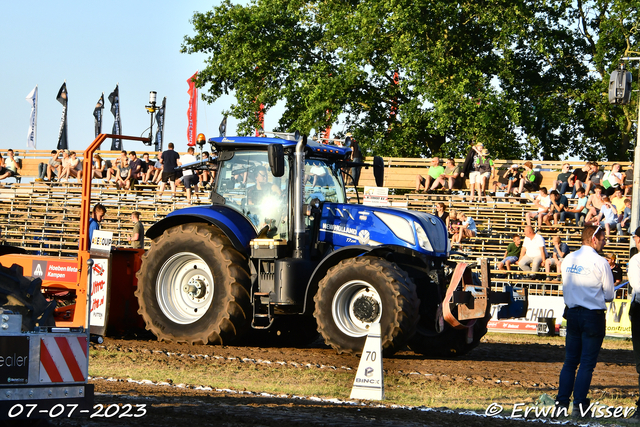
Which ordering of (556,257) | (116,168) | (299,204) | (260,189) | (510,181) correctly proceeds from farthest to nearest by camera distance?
1. (116,168)
2. (510,181)
3. (556,257)
4. (260,189)
5. (299,204)

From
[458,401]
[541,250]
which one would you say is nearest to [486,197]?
[541,250]

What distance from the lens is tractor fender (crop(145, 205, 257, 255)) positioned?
10.9m

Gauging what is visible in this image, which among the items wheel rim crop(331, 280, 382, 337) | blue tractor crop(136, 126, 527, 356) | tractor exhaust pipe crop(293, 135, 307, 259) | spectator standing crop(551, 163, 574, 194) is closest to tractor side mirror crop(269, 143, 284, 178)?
blue tractor crop(136, 126, 527, 356)

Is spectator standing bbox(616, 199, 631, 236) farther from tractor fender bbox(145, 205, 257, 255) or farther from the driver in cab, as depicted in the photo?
tractor fender bbox(145, 205, 257, 255)

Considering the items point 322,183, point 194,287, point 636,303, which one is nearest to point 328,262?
point 322,183

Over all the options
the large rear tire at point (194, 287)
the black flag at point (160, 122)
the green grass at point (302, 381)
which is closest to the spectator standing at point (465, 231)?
the large rear tire at point (194, 287)

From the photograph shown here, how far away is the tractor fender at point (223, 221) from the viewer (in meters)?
10.9

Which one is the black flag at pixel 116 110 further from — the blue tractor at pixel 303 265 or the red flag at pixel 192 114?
the blue tractor at pixel 303 265

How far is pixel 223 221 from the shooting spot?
1095 cm

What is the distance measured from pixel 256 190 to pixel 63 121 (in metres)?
32.9

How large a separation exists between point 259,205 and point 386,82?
78.1 feet

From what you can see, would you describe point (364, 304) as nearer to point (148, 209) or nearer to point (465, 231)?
point (465, 231)

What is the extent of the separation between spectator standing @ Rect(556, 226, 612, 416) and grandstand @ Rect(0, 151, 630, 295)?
43.1 ft

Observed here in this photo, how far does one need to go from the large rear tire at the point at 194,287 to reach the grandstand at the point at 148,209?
10988mm
